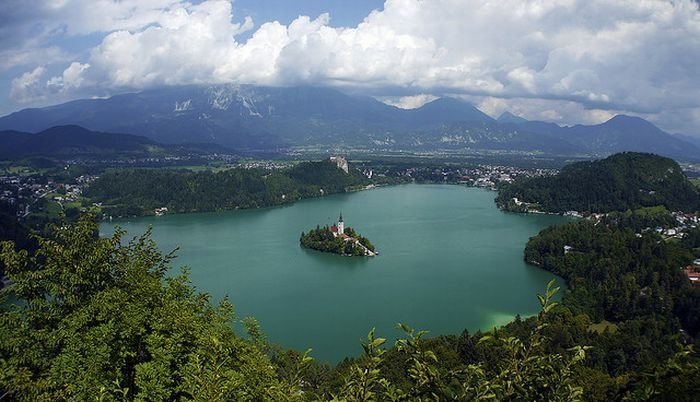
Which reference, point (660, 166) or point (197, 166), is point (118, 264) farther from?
point (197, 166)

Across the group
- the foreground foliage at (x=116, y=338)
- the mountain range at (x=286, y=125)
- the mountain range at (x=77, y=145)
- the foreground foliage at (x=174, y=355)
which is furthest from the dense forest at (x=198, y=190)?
the mountain range at (x=286, y=125)

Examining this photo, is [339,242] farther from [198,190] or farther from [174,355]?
[198,190]

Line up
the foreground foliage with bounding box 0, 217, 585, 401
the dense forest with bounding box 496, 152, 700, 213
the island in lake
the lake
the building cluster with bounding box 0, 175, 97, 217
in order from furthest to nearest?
the dense forest with bounding box 496, 152, 700, 213 < the building cluster with bounding box 0, 175, 97, 217 < the island in lake < the lake < the foreground foliage with bounding box 0, 217, 585, 401

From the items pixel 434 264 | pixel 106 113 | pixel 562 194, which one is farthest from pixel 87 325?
pixel 106 113

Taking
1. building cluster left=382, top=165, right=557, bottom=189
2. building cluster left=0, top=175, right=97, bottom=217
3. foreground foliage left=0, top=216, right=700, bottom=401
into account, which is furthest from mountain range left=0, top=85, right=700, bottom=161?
foreground foliage left=0, top=216, right=700, bottom=401

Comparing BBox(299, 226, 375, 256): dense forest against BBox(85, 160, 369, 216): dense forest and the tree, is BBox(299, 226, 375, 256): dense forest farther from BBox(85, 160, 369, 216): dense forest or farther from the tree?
the tree

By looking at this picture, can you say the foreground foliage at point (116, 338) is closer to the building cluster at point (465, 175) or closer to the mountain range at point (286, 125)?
the building cluster at point (465, 175)

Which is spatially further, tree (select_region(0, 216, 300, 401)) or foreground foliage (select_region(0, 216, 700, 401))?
tree (select_region(0, 216, 300, 401))

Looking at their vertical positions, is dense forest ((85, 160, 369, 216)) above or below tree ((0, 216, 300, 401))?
below
